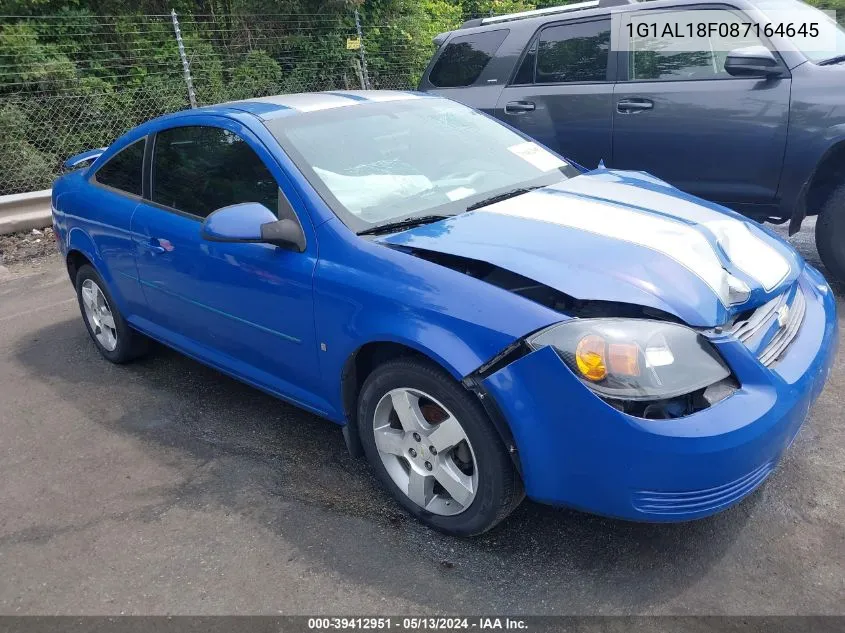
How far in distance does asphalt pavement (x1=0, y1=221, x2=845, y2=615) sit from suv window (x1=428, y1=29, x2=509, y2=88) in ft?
12.3

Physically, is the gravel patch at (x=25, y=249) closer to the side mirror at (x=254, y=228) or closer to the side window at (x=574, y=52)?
the side mirror at (x=254, y=228)

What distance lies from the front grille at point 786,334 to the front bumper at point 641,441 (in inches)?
3.0

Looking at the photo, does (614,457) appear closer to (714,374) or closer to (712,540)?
(714,374)

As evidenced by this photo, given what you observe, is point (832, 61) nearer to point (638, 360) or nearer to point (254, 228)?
point (638, 360)

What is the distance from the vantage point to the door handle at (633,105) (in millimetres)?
5328

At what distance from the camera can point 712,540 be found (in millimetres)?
2682

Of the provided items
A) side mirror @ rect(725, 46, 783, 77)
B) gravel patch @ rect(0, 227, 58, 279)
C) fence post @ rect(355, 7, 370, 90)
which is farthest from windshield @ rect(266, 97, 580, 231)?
fence post @ rect(355, 7, 370, 90)

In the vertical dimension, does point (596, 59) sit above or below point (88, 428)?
above

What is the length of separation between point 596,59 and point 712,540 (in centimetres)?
405

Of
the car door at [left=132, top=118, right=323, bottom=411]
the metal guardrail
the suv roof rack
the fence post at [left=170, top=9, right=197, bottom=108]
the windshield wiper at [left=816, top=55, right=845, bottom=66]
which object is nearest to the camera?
the car door at [left=132, top=118, right=323, bottom=411]

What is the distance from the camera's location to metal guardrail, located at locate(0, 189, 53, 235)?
307 inches

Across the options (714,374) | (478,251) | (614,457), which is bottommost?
(614,457)

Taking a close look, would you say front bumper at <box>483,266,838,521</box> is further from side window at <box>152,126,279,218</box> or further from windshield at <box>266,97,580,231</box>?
side window at <box>152,126,279,218</box>

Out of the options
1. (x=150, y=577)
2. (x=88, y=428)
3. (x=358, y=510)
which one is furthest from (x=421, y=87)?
(x=150, y=577)
